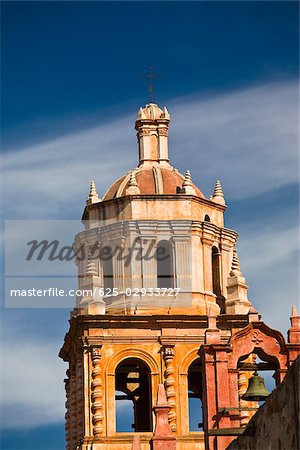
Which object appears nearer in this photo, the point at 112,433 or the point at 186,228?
the point at 112,433

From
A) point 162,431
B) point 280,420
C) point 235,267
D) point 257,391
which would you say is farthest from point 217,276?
point 280,420

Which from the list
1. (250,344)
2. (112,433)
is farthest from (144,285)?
(250,344)

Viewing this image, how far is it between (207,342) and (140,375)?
45.2 ft

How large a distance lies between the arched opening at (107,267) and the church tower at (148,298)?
0.03 m

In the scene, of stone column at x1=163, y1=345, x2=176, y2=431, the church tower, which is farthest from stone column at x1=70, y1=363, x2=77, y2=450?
stone column at x1=163, y1=345, x2=176, y2=431

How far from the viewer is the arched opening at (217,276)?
44.8 m

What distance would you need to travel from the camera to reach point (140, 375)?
46.2 meters

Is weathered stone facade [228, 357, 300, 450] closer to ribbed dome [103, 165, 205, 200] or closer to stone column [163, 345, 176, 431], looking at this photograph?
stone column [163, 345, 176, 431]

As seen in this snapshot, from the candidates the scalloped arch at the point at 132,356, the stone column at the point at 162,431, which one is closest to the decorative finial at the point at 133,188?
the scalloped arch at the point at 132,356

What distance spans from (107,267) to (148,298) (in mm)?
1709

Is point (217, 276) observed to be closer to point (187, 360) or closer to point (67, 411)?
point (187, 360)

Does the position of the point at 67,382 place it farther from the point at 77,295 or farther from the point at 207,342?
the point at 207,342

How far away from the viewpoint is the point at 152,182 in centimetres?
4584

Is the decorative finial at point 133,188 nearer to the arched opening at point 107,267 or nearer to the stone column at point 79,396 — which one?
the arched opening at point 107,267
